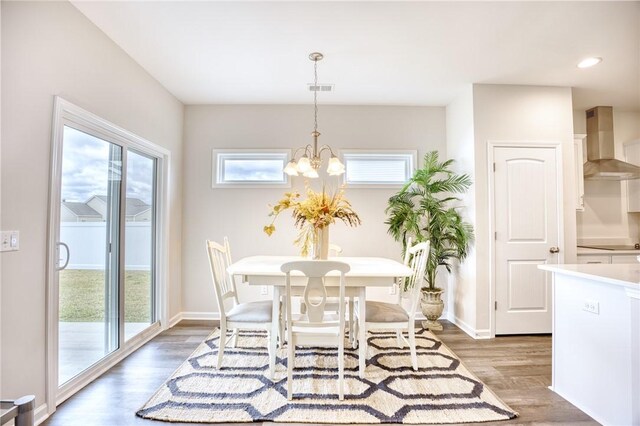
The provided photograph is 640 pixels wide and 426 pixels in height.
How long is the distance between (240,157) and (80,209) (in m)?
1.96

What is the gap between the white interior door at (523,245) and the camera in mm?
3293

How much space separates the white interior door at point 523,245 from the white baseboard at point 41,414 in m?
3.89

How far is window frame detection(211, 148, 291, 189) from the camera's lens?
12.7 feet

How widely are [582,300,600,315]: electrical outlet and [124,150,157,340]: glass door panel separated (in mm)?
3650

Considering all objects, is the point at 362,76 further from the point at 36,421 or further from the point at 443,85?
the point at 36,421

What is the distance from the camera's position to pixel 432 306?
343 cm

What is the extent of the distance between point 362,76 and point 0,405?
335 cm

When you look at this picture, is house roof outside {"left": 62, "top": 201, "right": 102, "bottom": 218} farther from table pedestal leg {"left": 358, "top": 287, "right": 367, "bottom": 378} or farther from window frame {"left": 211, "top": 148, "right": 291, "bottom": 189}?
table pedestal leg {"left": 358, "top": 287, "right": 367, "bottom": 378}

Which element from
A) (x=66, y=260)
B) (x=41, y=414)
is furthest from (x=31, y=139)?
(x=41, y=414)

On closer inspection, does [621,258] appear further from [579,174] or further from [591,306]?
[591,306]

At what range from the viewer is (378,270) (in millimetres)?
2439

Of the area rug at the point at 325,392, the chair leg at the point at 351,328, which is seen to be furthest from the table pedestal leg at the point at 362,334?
the chair leg at the point at 351,328

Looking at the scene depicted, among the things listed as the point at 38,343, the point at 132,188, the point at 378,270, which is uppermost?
the point at 132,188

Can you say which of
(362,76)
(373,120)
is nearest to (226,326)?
(362,76)
